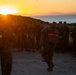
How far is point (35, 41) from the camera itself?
21938mm

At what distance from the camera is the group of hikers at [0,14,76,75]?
28.3 feet

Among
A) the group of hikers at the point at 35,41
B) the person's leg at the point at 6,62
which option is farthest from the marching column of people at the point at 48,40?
the person's leg at the point at 6,62

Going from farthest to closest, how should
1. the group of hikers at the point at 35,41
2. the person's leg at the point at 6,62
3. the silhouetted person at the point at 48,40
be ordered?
the silhouetted person at the point at 48,40, the person's leg at the point at 6,62, the group of hikers at the point at 35,41

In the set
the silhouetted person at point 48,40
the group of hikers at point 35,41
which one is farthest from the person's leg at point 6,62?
the silhouetted person at point 48,40

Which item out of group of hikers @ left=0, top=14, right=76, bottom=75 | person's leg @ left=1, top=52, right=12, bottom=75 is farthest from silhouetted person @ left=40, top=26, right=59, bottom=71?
person's leg @ left=1, top=52, right=12, bottom=75

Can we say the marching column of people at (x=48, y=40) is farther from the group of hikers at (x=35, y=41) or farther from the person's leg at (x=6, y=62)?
the person's leg at (x=6, y=62)

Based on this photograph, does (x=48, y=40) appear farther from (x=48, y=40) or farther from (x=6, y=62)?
(x=6, y=62)

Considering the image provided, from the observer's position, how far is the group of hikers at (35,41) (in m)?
8.63

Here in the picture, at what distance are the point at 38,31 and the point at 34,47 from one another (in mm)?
1132

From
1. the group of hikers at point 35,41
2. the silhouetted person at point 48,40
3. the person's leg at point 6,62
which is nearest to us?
the group of hikers at point 35,41

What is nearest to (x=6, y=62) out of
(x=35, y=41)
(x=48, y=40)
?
(x=48, y=40)

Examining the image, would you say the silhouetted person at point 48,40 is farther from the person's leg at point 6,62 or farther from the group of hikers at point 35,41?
the person's leg at point 6,62

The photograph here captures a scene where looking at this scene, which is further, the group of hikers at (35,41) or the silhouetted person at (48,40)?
the silhouetted person at (48,40)

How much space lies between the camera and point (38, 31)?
21.2 m
